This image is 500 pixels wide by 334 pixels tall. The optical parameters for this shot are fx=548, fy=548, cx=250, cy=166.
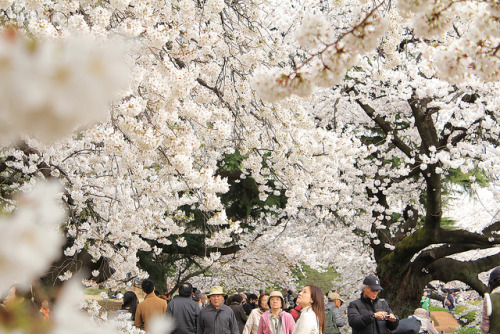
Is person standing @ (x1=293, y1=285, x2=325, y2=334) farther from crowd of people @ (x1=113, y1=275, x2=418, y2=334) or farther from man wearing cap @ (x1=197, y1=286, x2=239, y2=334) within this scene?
man wearing cap @ (x1=197, y1=286, x2=239, y2=334)

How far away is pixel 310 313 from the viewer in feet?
16.5

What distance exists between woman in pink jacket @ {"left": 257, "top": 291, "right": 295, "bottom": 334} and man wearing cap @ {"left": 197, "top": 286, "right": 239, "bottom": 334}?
21.4 inches

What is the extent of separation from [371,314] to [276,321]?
3.45 feet

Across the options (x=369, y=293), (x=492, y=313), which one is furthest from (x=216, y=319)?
(x=492, y=313)

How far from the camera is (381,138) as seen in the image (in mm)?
13539

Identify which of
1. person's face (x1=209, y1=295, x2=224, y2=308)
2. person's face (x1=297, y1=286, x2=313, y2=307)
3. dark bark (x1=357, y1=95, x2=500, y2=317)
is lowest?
person's face (x1=297, y1=286, x2=313, y2=307)

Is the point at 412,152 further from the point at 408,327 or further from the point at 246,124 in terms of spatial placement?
the point at 408,327

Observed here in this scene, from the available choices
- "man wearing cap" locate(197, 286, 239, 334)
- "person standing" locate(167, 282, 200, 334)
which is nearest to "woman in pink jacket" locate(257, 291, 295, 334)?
"man wearing cap" locate(197, 286, 239, 334)

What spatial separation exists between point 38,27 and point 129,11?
4.50ft

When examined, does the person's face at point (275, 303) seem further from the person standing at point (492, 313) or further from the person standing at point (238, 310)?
the person standing at point (238, 310)

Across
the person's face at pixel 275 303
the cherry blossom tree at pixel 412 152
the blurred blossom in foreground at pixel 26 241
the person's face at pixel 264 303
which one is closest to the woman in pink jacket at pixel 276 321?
the person's face at pixel 275 303

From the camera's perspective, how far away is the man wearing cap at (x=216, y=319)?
620cm

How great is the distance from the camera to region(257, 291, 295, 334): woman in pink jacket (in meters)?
5.71

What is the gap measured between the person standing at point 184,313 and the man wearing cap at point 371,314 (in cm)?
201
